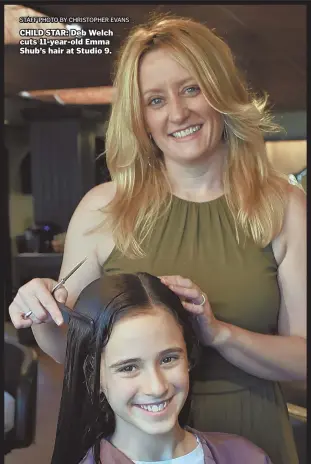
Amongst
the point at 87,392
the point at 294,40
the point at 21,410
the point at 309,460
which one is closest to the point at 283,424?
the point at 309,460

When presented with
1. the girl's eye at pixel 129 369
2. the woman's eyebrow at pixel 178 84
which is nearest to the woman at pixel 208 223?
the woman's eyebrow at pixel 178 84

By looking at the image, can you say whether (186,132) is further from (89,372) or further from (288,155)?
(89,372)

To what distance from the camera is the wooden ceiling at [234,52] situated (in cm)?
83

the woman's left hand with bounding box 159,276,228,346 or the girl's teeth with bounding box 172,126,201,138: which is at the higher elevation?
the girl's teeth with bounding box 172,126,201,138

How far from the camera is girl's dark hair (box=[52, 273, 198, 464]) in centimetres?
73

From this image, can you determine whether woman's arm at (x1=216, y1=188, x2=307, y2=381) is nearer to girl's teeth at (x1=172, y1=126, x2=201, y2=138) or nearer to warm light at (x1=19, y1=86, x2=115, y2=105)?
girl's teeth at (x1=172, y1=126, x2=201, y2=138)

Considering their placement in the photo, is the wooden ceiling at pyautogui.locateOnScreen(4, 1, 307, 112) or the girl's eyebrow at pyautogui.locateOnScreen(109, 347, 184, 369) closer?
the girl's eyebrow at pyautogui.locateOnScreen(109, 347, 184, 369)

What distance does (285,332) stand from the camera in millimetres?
822

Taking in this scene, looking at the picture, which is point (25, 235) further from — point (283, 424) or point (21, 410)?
point (283, 424)

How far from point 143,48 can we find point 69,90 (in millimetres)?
140

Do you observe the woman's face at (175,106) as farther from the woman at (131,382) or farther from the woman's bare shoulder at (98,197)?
the woman at (131,382)

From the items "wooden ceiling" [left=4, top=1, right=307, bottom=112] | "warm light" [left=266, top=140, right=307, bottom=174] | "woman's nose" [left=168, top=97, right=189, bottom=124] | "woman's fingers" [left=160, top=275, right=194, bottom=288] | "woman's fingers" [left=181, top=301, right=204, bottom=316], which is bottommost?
"woman's fingers" [left=181, top=301, right=204, bottom=316]

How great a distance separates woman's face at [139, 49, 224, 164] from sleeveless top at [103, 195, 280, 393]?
10cm

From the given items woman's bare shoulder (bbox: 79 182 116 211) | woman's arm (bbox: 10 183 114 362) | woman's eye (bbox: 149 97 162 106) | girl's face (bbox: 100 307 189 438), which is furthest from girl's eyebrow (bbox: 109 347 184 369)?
woman's eye (bbox: 149 97 162 106)
